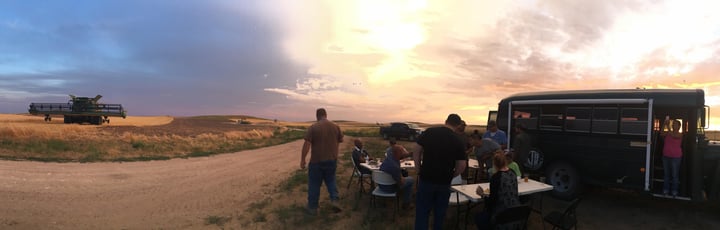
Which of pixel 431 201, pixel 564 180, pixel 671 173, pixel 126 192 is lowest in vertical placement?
pixel 126 192

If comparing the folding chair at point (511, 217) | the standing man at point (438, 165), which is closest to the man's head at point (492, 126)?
the standing man at point (438, 165)

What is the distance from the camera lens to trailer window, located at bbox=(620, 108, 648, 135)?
707 centimetres

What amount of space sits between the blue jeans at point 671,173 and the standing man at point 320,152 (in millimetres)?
6151

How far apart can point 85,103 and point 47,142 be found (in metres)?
28.2

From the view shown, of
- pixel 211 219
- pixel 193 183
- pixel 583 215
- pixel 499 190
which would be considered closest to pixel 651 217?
pixel 583 215

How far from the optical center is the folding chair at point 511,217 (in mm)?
4371

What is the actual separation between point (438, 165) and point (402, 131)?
86.9 ft

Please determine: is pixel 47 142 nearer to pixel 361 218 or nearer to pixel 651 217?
pixel 361 218

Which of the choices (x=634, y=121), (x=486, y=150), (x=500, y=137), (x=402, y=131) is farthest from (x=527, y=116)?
(x=402, y=131)

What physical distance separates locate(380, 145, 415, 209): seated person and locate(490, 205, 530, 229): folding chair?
2.33m

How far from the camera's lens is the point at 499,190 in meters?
4.81

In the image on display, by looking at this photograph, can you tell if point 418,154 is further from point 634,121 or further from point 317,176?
point 634,121

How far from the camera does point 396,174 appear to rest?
6734 millimetres

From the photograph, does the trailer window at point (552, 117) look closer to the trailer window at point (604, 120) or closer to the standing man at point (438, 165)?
the trailer window at point (604, 120)
